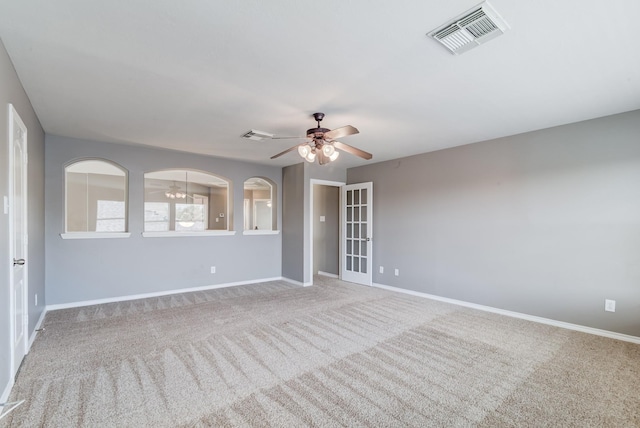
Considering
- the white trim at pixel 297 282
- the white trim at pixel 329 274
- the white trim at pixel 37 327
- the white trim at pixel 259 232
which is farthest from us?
the white trim at pixel 329 274

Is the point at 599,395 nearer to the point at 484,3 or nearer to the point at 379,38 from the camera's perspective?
the point at 484,3

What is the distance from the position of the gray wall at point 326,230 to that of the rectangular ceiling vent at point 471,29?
16.1ft

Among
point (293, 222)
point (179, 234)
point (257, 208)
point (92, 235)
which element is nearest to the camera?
point (92, 235)

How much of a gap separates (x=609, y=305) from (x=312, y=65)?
159 inches

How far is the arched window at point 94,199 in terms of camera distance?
669cm

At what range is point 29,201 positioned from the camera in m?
3.03

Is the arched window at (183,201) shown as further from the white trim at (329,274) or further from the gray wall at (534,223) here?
the gray wall at (534,223)

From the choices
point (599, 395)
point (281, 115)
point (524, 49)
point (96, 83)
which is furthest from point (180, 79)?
point (599, 395)

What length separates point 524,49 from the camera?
2.08 m

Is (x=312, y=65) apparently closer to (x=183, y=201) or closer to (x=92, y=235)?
(x=92, y=235)

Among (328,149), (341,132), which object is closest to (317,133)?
(328,149)

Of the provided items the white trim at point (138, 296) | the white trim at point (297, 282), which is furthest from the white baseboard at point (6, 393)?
the white trim at point (297, 282)

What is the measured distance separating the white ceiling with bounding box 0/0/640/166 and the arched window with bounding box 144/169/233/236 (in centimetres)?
449

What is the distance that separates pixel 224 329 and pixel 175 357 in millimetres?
747
